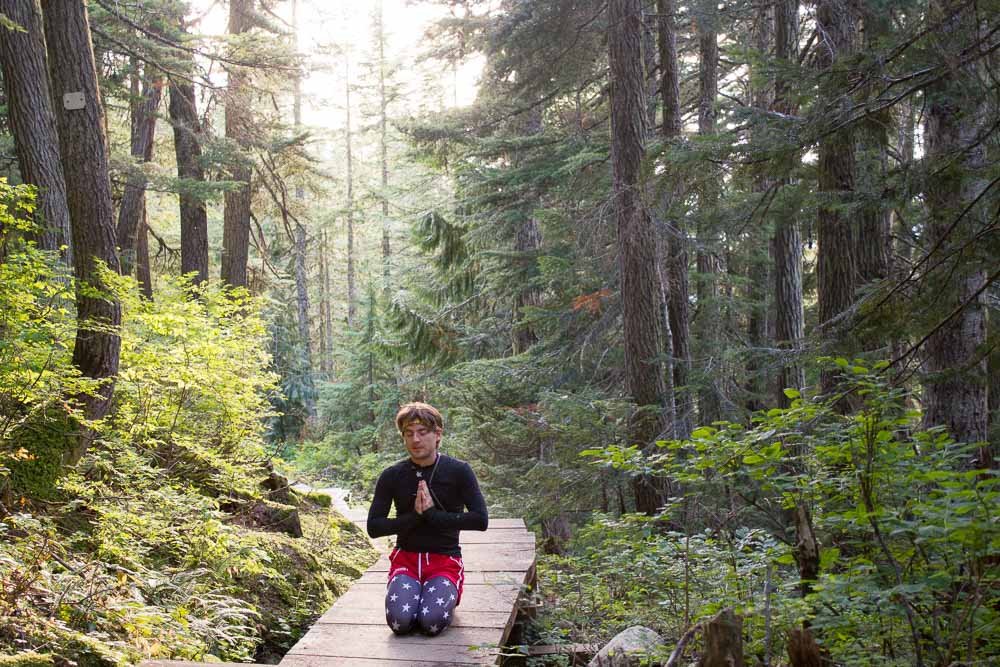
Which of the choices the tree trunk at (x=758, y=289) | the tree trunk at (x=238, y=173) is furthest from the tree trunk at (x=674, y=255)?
the tree trunk at (x=238, y=173)

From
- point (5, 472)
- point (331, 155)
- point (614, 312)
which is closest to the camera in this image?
point (5, 472)

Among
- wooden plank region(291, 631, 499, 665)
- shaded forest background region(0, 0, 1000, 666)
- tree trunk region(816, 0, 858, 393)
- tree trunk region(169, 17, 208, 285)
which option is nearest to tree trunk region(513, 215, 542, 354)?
shaded forest background region(0, 0, 1000, 666)

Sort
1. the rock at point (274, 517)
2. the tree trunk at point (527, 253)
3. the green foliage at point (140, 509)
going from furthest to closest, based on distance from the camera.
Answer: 1. the tree trunk at point (527, 253)
2. the rock at point (274, 517)
3. the green foliage at point (140, 509)

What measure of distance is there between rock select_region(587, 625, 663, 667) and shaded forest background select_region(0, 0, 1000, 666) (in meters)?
0.38

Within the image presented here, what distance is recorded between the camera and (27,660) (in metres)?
3.62

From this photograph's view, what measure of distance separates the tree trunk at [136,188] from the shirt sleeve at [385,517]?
385 inches

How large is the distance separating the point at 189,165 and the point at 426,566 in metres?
11.0

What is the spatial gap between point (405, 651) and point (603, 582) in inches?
89.9

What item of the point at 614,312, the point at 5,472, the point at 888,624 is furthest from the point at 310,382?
the point at 888,624

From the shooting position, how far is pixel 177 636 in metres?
4.59

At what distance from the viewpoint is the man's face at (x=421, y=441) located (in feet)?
17.1

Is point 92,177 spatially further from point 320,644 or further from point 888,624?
point 888,624

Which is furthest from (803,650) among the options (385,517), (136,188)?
(136,188)

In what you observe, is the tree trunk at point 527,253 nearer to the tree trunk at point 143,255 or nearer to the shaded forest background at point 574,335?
the shaded forest background at point 574,335
